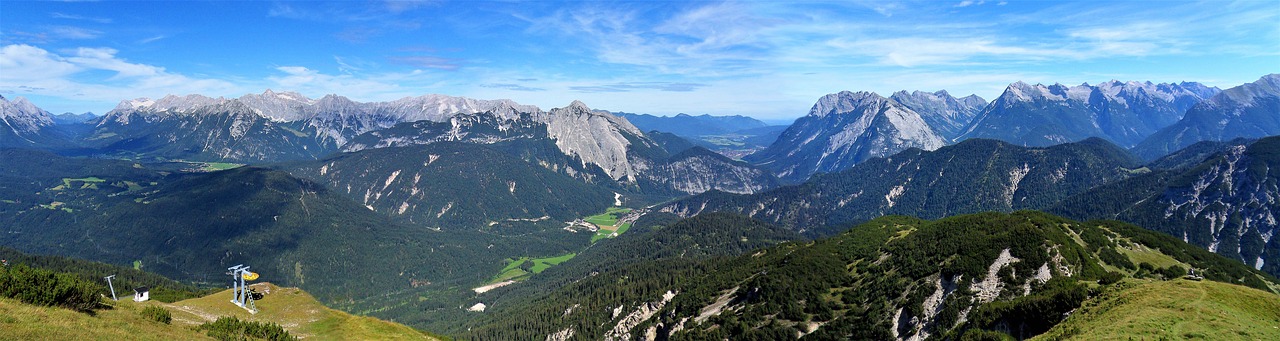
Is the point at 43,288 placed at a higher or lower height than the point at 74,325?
higher

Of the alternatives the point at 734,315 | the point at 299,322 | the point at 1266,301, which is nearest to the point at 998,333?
the point at 1266,301

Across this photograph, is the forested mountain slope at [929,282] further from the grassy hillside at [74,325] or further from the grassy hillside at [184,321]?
the grassy hillside at [74,325]

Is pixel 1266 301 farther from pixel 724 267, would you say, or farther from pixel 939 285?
pixel 724 267

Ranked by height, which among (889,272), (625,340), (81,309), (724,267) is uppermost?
(81,309)

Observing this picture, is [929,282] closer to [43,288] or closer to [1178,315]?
[1178,315]

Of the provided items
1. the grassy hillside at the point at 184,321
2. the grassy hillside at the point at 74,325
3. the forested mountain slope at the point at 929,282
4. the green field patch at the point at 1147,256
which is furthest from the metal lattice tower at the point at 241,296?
the green field patch at the point at 1147,256

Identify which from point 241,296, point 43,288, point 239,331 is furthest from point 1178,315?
point 241,296

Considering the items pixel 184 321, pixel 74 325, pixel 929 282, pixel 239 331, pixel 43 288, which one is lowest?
pixel 929 282
